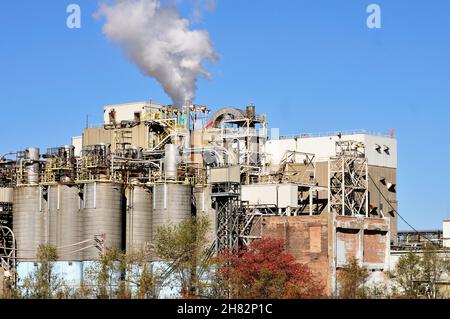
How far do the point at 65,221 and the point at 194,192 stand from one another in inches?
514

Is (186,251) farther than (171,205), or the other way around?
(171,205)

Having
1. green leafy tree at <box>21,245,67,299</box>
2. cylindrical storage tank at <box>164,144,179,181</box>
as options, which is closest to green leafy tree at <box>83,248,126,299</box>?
green leafy tree at <box>21,245,67,299</box>

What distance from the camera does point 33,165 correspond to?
10806cm

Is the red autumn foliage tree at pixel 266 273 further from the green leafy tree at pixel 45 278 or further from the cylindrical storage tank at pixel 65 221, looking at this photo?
the green leafy tree at pixel 45 278

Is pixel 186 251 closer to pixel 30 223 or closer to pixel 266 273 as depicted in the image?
pixel 266 273

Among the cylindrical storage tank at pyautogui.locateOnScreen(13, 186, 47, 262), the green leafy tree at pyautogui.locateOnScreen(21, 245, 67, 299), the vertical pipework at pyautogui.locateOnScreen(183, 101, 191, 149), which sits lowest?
the green leafy tree at pyautogui.locateOnScreen(21, 245, 67, 299)

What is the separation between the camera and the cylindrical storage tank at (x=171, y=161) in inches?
4082

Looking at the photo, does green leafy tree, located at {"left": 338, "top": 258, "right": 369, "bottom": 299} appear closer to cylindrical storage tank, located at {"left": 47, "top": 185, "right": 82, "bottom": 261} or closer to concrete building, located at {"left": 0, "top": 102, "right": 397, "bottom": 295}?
concrete building, located at {"left": 0, "top": 102, "right": 397, "bottom": 295}

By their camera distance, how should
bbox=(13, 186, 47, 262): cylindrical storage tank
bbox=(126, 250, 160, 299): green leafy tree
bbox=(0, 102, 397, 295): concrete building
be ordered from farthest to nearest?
bbox=(13, 186, 47, 262): cylindrical storage tank → bbox=(0, 102, 397, 295): concrete building → bbox=(126, 250, 160, 299): green leafy tree

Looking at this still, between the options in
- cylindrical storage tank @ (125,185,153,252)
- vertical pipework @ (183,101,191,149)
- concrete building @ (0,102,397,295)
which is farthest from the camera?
vertical pipework @ (183,101,191,149)

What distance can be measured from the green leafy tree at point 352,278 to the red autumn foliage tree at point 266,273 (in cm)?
212

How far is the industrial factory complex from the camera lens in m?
99.7

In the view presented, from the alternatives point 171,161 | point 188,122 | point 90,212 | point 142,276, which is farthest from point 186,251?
point 188,122

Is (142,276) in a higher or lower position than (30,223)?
lower
